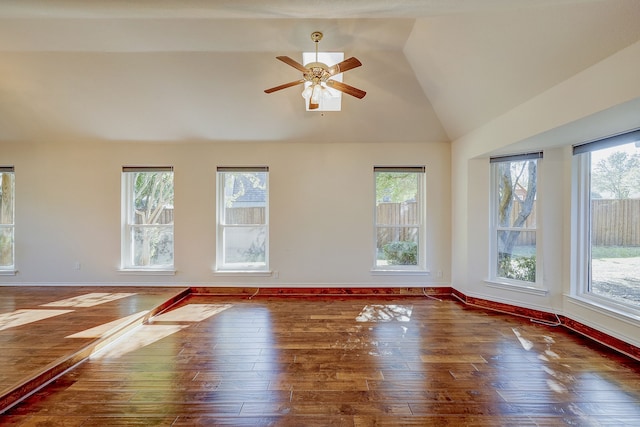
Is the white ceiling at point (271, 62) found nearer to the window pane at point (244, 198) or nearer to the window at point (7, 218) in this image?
the window pane at point (244, 198)

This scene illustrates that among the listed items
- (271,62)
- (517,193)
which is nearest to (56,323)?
(271,62)

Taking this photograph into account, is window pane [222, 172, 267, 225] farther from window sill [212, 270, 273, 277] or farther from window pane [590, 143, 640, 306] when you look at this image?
window pane [590, 143, 640, 306]

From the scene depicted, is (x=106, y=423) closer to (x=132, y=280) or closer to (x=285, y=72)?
(x=132, y=280)

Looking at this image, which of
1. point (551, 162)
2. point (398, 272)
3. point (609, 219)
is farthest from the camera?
point (398, 272)

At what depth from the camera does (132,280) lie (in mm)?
4117

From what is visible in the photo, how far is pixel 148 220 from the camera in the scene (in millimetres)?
4238

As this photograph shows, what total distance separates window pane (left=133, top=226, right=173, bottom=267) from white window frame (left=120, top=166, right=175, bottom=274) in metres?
0.03

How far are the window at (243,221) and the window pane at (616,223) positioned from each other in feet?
12.9

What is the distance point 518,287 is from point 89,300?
5361 mm

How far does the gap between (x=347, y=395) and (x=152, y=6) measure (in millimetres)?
2587

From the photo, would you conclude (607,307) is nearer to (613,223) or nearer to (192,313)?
(613,223)

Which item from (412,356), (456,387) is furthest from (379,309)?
(456,387)

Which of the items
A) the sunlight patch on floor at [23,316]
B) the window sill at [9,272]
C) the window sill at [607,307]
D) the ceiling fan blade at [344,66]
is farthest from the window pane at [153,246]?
the window sill at [607,307]

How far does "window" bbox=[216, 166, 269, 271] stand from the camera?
4.21 metres
